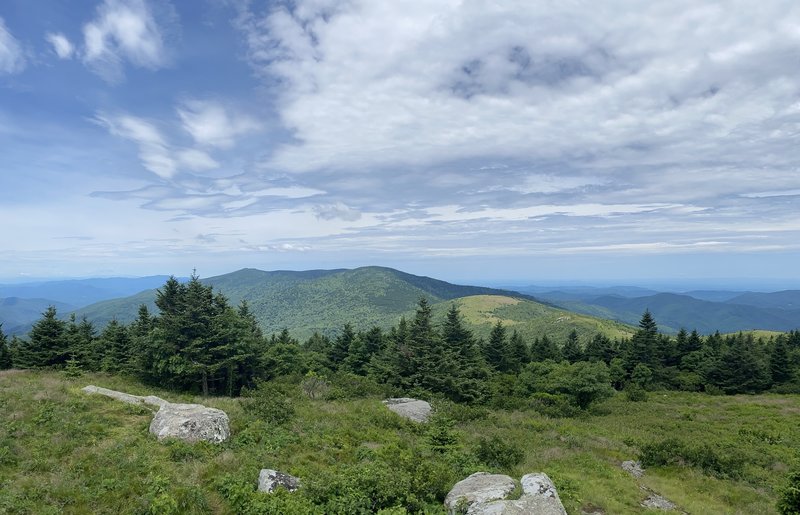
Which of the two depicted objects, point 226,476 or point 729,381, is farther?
point 729,381

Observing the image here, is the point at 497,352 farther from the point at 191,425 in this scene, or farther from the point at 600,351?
the point at 191,425

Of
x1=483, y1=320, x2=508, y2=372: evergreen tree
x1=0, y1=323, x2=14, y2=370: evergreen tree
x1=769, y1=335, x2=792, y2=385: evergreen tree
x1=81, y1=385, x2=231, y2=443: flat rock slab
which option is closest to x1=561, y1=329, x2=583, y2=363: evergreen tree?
x1=483, y1=320, x2=508, y2=372: evergreen tree

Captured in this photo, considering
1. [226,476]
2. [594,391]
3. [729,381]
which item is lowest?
[729,381]

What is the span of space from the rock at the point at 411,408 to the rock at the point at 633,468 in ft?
36.6

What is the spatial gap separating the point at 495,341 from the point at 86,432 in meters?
53.0

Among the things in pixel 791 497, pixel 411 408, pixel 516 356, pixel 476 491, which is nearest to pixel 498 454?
pixel 476 491

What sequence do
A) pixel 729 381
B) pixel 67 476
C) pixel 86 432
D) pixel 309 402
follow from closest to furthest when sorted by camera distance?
pixel 67 476 < pixel 86 432 < pixel 309 402 < pixel 729 381

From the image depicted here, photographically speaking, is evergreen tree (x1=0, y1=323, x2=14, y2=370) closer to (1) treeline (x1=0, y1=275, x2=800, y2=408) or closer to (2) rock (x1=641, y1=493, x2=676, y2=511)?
(1) treeline (x1=0, y1=275, x2=800, y2=408)

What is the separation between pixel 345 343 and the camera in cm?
5672

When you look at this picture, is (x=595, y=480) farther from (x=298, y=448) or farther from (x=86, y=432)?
(x=86, y=432)

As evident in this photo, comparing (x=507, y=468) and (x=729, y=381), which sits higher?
(x=507, y=468)

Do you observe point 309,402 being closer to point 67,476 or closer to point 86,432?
point 86,432

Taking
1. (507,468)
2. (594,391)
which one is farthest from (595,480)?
(594,391)

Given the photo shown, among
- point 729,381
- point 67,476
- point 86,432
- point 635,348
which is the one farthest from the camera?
point 635,348
